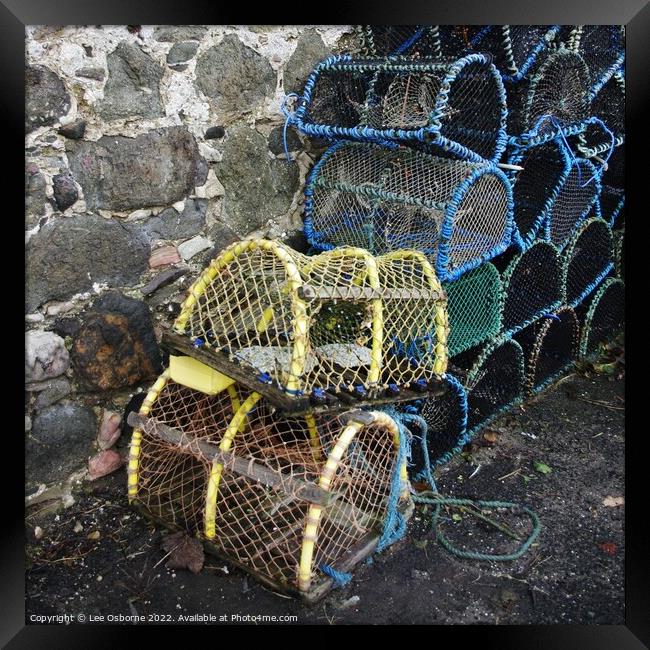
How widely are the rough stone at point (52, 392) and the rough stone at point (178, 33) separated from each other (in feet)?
5.17

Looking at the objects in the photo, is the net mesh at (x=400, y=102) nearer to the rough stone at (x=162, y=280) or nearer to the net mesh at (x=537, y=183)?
the net mesh at (x=537, y=183)

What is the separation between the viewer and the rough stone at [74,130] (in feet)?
9.45

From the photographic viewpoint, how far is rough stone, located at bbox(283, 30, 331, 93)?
11.7 ft

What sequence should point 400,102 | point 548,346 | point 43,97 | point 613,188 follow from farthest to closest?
point 613,188
point 548,346
point 400,102
point 43,97

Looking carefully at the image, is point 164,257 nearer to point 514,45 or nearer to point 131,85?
point 131,85

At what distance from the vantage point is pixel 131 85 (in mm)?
3055

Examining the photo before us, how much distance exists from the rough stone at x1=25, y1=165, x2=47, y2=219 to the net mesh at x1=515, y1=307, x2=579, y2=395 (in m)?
2.71

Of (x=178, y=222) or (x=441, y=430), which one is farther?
(x=441, y=430)

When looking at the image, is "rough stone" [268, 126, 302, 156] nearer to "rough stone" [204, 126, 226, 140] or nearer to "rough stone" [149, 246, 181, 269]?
"rough stone" [204, 126, 226, 140]

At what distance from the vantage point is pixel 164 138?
3.18m

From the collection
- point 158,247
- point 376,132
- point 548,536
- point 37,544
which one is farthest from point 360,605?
point 376,132

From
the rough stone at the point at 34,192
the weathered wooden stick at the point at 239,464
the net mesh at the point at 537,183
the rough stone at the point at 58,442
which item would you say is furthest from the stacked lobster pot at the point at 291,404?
the net mesh at the point at 537,183
